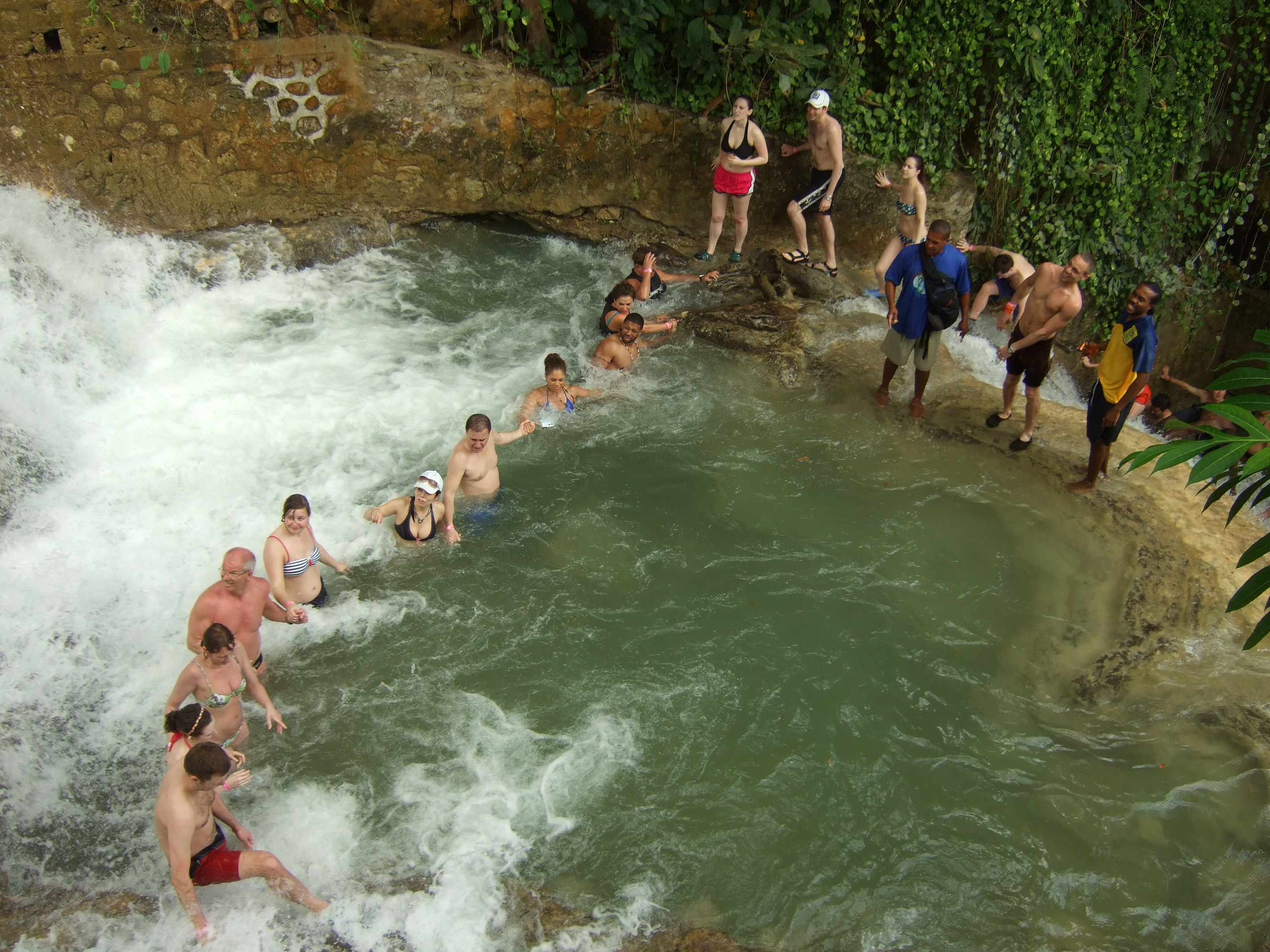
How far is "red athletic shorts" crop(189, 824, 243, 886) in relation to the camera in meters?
4.39

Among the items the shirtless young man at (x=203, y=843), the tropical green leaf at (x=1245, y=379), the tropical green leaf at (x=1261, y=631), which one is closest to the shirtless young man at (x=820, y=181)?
the tropical green leaf at (x=1245, y=379)

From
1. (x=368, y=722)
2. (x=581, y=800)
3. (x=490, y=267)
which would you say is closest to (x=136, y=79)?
(x=490, y=267)

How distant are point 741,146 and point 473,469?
179 inches

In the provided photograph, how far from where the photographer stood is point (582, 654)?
19.6ft

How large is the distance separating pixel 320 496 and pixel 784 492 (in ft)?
11.9

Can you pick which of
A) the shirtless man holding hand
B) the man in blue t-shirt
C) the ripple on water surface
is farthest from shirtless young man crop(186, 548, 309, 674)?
the man in blue t-shirt

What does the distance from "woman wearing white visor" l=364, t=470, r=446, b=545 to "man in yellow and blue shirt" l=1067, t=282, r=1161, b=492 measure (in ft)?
16.0

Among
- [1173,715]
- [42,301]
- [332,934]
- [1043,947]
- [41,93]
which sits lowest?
A: [332,934]

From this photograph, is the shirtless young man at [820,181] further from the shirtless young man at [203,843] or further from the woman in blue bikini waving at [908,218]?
the shirtless young man at [203,843]

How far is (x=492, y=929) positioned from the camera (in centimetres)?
452

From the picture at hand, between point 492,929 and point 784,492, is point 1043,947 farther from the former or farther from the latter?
point 784,492

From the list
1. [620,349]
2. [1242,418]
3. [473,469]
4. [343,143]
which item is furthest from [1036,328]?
[343,143]

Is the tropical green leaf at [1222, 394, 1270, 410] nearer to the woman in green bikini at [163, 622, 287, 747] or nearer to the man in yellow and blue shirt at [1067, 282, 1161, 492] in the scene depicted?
the man in yellow and blue shirt at [1067, 282, 1161, 492]

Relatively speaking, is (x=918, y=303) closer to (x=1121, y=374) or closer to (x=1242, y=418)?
(x=1121, y=374)
